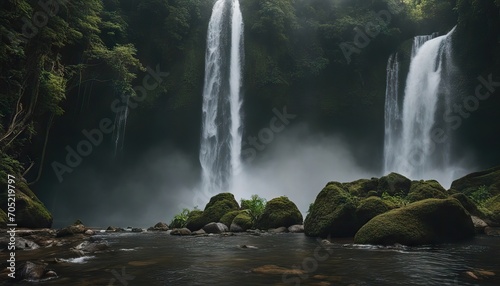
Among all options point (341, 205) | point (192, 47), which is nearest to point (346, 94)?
point (192, 47)

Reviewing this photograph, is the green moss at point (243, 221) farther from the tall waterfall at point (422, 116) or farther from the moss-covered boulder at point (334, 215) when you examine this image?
the tall waterfall at point (422, 116)

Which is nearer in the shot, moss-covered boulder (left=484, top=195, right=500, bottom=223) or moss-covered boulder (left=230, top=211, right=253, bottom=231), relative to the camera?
moss-covered boulder (left=484, top=195, right=500, bottom=223)

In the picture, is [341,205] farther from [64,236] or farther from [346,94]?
[346,94]

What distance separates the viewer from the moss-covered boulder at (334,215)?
10547 mm

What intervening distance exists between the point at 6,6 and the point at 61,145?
20288mm

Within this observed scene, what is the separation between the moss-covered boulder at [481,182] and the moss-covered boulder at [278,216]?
9.47 meters

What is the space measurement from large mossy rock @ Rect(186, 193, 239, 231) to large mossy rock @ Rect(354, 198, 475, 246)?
830cm

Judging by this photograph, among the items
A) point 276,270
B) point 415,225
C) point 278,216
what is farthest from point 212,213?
point 276,270

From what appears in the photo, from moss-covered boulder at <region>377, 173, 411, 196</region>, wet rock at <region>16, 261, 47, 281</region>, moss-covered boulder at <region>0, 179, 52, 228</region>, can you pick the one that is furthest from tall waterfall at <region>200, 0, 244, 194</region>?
wet rock at <region>16, 261, 47, 281</region>

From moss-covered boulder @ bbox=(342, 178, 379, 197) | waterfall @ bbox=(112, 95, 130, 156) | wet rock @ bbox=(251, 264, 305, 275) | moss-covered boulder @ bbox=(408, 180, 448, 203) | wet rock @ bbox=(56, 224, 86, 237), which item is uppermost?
waterfall @ bbox=(112, 95, 130, 156)

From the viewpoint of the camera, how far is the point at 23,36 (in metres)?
12.1

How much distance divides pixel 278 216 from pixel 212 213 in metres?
3.34

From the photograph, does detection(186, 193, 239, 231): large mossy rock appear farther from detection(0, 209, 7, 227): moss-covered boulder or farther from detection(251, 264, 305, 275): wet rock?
detection(251, 264, 305, 275): wet rock

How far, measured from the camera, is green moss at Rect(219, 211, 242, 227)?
50.0ft
